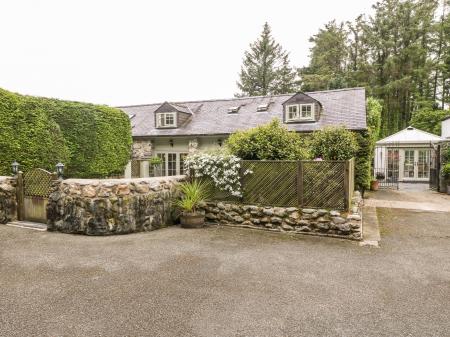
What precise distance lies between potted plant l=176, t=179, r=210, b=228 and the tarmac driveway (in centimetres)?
94

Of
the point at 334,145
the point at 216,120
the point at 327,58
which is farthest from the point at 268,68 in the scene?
the point at 334,145

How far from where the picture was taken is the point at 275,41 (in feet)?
123

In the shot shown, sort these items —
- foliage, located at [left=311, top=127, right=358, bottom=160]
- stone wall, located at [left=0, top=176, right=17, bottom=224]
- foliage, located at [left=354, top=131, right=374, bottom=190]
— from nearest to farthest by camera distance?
stone wall, located at [left=0, top=176, right=17, bottom=224]
foliage, located at [left=311, top=127, right=358, bottom=160]
foliage, located at [left=354, top=131, right=374, bottom=190]

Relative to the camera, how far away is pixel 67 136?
40.9ft

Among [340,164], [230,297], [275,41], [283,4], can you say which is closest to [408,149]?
[283,4]

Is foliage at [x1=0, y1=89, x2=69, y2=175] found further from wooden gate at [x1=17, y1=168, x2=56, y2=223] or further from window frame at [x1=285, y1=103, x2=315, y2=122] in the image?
window frame at [x1=285, y1=103, x2=315, y2=122]

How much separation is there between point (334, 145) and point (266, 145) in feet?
11.3

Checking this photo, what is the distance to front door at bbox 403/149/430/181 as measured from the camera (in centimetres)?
1997

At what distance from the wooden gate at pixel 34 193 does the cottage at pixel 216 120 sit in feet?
29.3

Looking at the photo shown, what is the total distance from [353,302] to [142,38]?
18.0m

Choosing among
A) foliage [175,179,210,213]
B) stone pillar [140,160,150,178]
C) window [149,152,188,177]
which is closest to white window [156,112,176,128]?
window [149,152,188,177]

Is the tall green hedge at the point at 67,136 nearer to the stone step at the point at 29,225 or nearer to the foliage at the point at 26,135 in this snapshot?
the foliage at the point at 26,135

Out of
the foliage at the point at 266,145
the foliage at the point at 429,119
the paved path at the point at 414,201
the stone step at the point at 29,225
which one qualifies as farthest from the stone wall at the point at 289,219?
the foliage at the point at 429,119

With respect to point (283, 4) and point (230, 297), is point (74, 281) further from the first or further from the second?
point (283, 4)
